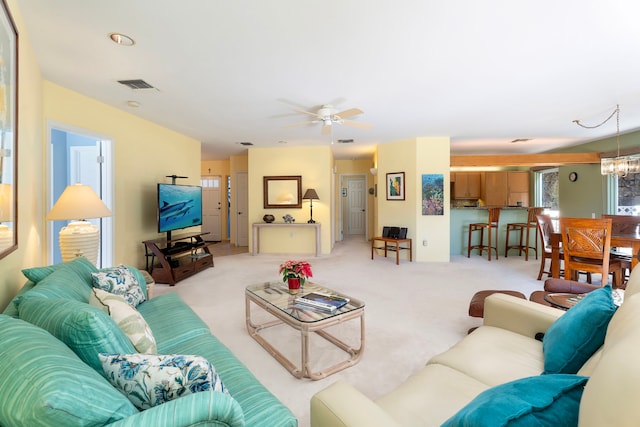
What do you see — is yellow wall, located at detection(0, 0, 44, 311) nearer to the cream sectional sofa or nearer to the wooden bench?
the cream sectional sofa

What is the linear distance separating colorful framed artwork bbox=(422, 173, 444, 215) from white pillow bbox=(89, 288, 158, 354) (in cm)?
524

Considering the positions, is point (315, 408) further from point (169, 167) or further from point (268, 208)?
point (268, 208)

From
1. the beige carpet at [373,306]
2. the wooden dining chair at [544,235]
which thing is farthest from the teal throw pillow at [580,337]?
the wooden dining chair at [544,235]

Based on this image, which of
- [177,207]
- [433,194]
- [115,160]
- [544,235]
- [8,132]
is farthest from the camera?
[433,194]

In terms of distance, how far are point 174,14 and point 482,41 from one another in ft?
7.16

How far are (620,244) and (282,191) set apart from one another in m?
5.39

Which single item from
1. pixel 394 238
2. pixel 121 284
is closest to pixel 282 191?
pixel 394 238

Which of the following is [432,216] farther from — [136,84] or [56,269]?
[56,269]

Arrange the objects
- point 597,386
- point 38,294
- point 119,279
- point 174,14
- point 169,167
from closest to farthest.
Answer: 1. point 597,386
2. point 38,294
3. point 174,14
4. point 119,279
5. point 169,167

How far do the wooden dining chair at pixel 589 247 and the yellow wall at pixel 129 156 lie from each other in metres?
5.72

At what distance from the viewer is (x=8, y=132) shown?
1554 millimetres

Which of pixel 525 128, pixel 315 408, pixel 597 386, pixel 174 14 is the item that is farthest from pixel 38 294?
pixel 525 128

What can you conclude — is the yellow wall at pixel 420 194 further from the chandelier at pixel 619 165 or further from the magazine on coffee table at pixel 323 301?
the magazine on coffee table at pixel 323 301

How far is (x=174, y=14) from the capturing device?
1.88 m
